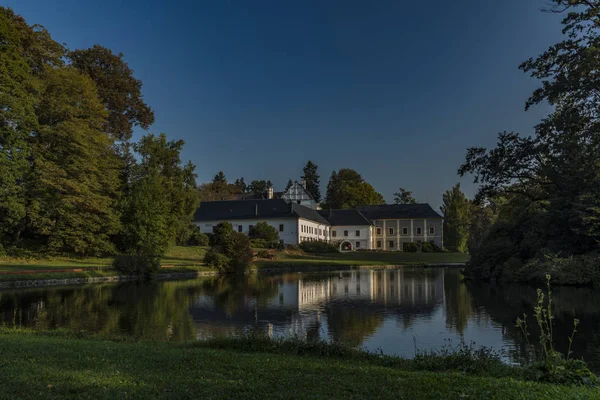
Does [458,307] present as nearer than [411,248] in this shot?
Yes

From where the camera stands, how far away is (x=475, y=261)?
94.8 feet

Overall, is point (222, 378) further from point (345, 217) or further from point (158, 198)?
point (345, 217)

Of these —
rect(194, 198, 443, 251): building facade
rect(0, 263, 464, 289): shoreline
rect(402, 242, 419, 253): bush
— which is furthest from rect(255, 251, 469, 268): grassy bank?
rect(194, 198, 443, 251): building facade

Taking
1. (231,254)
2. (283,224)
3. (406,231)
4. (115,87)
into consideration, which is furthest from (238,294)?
(406,231)

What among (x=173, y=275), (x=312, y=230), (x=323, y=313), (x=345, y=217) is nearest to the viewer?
(x=323, y=313)

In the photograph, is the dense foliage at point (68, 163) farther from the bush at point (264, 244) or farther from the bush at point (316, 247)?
the bush at point (316, 247)

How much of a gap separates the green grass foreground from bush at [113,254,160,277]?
2207 cm

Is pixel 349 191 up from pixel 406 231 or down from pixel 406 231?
up

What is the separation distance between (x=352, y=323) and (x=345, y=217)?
6026 cm

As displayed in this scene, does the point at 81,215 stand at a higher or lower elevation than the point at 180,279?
higher

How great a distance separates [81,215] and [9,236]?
615cm

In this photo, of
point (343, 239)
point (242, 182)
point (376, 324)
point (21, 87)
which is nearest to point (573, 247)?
point (376, 324)

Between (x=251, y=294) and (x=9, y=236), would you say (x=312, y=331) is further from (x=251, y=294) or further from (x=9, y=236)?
(x=9, y=236)

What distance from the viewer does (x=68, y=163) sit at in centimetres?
3241
